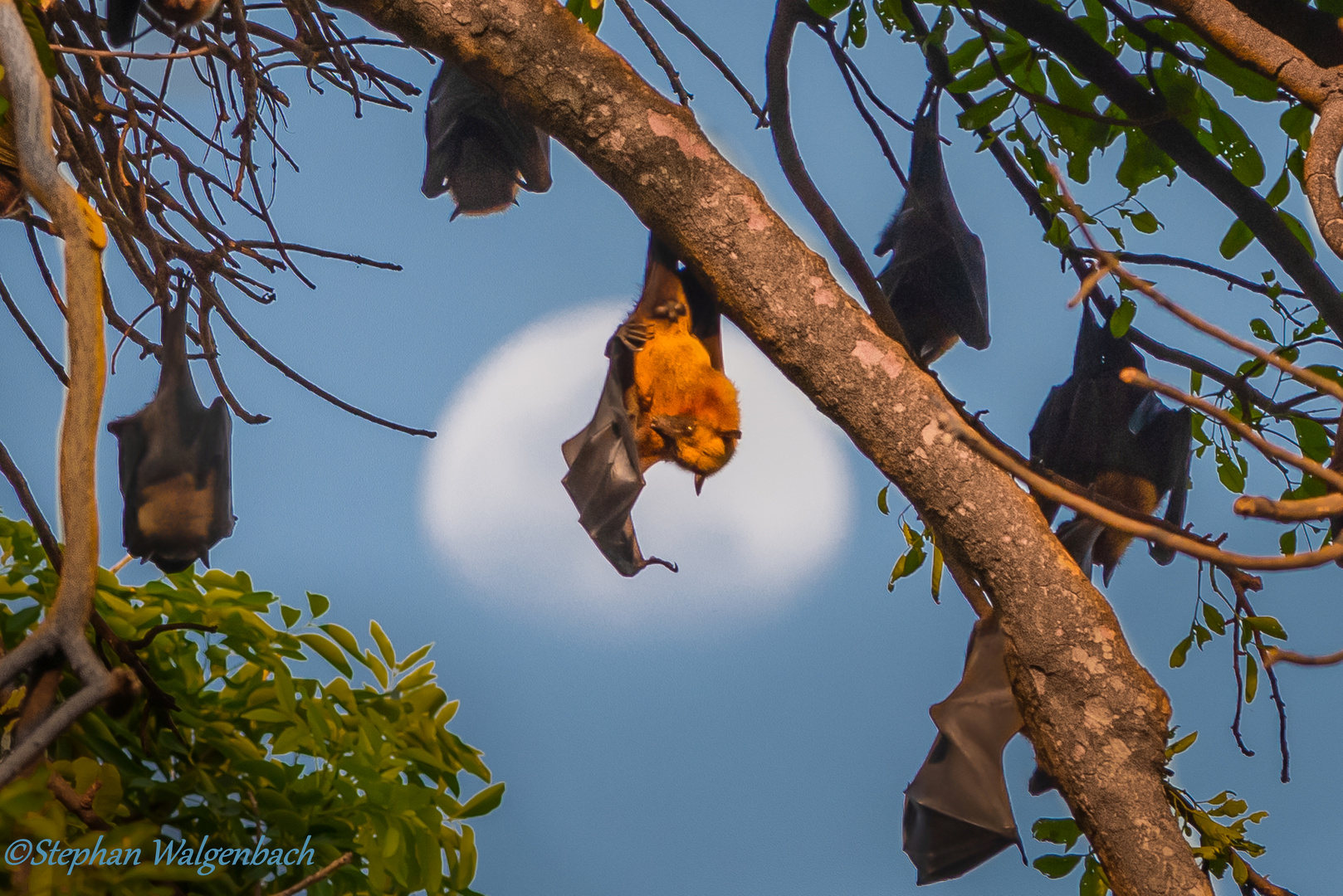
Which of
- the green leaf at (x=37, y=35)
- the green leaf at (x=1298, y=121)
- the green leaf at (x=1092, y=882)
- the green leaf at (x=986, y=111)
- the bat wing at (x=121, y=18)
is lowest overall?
the green leaf at (x=1092, y=882)

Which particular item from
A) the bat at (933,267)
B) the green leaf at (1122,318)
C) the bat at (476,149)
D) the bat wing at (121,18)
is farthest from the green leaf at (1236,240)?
the bat wing at (121,18)

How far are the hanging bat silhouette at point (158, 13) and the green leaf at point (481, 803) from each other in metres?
1.16

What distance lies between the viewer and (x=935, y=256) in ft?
7.43

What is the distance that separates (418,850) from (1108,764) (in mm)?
865

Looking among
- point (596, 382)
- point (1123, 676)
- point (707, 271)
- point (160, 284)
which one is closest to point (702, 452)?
point (707, 271)

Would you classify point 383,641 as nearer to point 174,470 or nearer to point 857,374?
point 174,470

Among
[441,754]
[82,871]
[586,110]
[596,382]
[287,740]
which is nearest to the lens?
[82,871]

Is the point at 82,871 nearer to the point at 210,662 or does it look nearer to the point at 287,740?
the point at 287,740

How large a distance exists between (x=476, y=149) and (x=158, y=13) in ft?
3.24

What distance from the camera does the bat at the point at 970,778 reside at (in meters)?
1.67

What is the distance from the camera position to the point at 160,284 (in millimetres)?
1864

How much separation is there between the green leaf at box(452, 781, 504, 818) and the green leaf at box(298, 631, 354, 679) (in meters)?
0.25

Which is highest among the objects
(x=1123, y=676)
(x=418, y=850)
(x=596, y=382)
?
(x=596, y=382)

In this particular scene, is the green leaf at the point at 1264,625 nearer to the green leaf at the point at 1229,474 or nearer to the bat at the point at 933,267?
the green leaf at the point at 1229,474
